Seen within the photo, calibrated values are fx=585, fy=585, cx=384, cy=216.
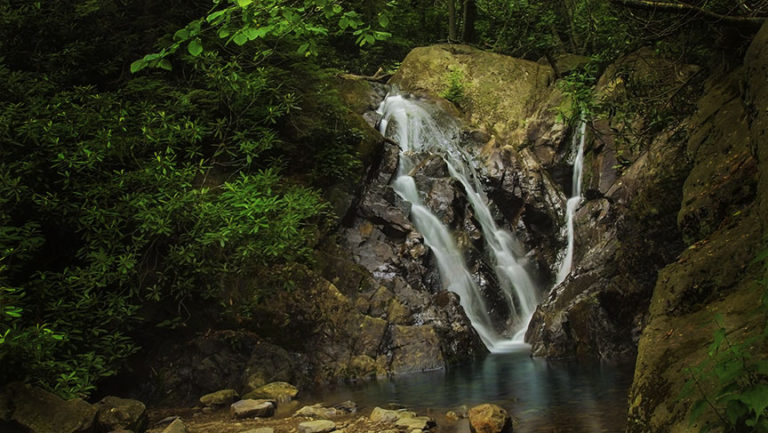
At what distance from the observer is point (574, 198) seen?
50.9 feet

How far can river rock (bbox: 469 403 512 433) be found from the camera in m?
6.13

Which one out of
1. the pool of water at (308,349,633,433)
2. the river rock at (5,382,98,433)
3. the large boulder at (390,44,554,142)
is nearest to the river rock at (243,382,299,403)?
the pool of water at (308,349,633,433)

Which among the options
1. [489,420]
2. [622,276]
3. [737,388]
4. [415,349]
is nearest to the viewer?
[737,388]

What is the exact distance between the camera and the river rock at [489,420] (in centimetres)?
613

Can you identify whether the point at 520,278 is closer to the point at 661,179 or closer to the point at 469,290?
the point at 469,290

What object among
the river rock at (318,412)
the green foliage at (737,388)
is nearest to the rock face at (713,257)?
the green foliage at (737,388)

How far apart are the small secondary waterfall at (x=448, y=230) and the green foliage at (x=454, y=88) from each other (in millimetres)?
1062

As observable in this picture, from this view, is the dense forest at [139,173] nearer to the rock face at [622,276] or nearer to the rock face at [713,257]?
the rock face at [713,257]

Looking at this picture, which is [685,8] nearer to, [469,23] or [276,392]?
[276,392]

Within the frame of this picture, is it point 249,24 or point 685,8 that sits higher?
point 685,8

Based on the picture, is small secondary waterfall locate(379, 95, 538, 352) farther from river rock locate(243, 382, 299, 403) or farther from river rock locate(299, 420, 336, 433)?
river rock locate(299, 420, 336, 433)

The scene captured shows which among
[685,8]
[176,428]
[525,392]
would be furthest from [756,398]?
[525,392]

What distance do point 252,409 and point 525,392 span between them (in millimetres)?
3749

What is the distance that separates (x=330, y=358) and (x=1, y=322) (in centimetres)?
554
